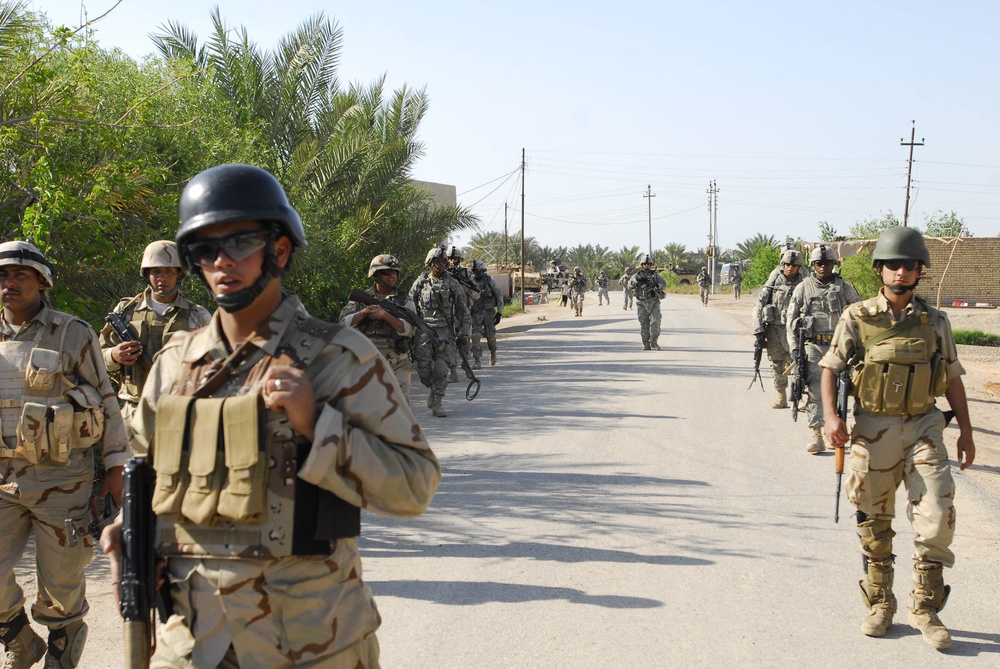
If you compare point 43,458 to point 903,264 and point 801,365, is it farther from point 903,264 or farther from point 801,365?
point 801,365

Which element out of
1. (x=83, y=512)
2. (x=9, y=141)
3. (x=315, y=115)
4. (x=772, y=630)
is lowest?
(x=772, y=630)

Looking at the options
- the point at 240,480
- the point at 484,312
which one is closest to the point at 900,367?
the point at 240,480

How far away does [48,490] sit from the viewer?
4020mm

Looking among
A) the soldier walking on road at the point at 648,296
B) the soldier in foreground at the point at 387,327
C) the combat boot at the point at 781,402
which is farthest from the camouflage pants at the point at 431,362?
the soldier walking on road at the point at 648,296

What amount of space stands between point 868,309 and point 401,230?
13616mm

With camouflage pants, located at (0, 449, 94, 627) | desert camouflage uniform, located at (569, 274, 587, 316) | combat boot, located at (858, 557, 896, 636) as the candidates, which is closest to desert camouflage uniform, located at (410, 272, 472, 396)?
combat boot, located at (858, 557, 896, 636)

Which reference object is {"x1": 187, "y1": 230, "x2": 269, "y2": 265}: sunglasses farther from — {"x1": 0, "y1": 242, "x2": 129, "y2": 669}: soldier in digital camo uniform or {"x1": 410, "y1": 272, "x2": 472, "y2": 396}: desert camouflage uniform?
{"x1": 410, "y1": 272, "x2": 472, "y2": 396}: desert camouflage uniform

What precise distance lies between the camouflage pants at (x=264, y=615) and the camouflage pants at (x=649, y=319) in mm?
17597

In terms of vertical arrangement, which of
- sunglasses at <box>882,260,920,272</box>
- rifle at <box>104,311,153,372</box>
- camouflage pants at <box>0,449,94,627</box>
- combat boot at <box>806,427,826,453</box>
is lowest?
combat boot at <box>806,427,826,453</box>

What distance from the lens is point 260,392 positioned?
87.1 inches

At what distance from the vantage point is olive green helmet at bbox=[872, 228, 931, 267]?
4.87 meters

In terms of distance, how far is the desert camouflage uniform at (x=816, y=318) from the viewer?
9117 millimetres

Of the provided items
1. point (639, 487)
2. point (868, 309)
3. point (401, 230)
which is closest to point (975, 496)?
point (639, 487)

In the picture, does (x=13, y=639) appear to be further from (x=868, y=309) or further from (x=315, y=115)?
(x=315, y=115)
